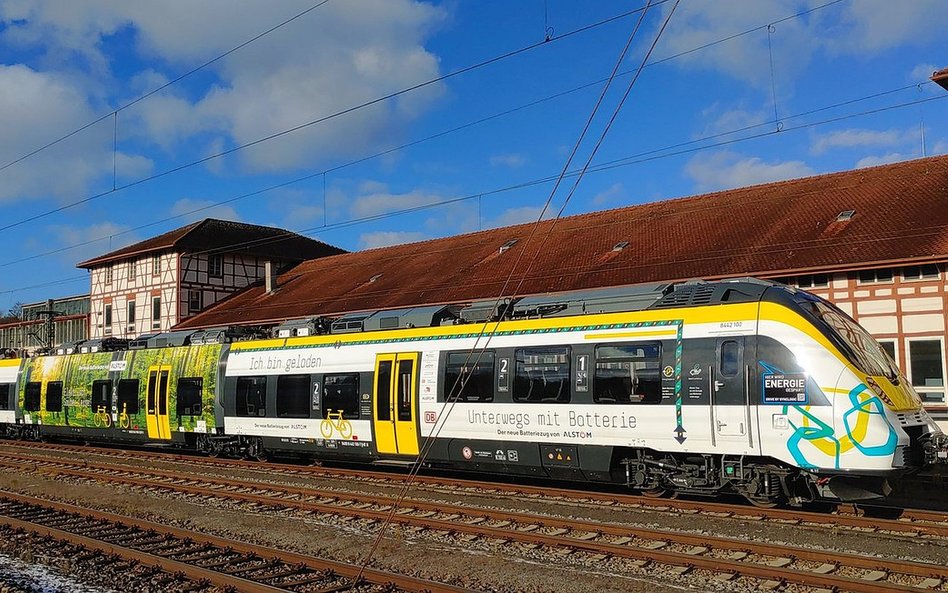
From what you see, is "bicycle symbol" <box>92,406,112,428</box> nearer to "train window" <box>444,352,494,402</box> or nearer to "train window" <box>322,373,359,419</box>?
"train window" <box>322,373,359,419</box>

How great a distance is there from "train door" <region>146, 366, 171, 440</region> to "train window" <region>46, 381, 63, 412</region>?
585 centimetres

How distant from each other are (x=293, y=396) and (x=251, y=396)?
1520 millimetres

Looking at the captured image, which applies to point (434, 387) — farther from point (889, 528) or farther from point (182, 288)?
point (182, 288)

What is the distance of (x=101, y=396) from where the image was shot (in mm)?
22766

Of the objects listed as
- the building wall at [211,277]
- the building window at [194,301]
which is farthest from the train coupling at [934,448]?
the building window at [194,301]

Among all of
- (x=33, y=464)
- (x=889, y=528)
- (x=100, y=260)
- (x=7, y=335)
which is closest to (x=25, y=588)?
(x=889, y=528)

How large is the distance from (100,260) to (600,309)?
4130 centimetres

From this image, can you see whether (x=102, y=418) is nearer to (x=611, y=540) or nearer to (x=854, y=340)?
(x=611, y=540)

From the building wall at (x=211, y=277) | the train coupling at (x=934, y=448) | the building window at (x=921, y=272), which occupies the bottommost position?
the train coupling at (x=934, y=448)

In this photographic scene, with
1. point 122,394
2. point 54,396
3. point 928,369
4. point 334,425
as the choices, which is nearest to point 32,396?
point 54,396

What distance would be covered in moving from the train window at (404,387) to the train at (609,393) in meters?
0.03

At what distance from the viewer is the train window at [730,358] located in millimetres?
10742

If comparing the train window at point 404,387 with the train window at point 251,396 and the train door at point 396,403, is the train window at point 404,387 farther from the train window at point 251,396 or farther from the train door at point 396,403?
the train window at point 251,396

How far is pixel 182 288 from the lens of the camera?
135 feet
